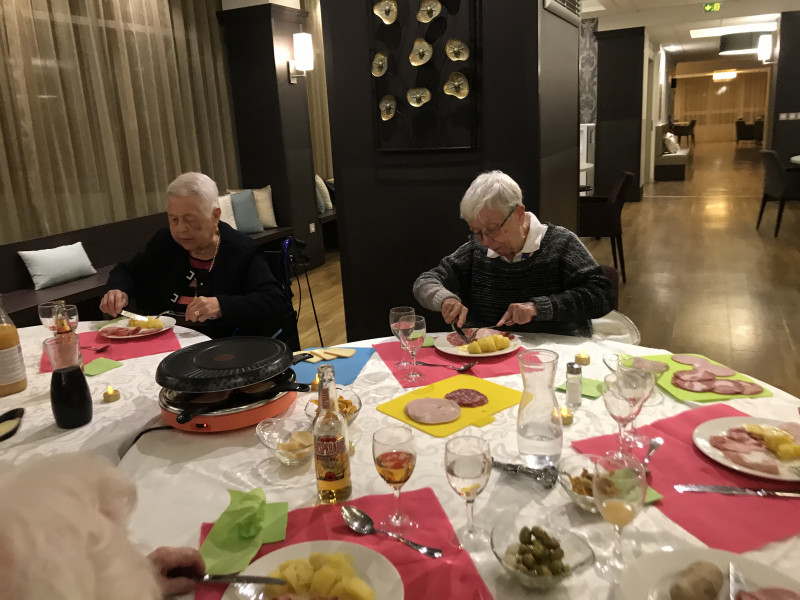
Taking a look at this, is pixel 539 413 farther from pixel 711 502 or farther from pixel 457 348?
pixel 457 348

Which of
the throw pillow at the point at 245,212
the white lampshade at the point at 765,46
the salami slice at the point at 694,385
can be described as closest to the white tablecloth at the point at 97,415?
the salami slice at the point at 694,385

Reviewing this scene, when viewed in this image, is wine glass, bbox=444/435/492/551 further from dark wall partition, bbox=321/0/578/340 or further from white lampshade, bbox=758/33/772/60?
white lampshade, bbox=758/33/772/60

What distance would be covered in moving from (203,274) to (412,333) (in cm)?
116

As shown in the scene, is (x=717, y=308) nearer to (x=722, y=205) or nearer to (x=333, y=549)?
(x=333, y=549)

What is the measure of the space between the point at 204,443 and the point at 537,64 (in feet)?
7.29

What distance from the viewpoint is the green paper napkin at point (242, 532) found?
97cm

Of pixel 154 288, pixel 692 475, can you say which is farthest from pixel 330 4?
pixel 692 475

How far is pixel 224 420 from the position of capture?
137 cm

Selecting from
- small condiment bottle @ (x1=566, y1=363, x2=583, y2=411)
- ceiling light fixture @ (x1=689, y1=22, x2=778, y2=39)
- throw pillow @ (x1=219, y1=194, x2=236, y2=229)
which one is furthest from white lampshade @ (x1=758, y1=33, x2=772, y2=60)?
small condiment bottle @ (x1=566, y1=363, x2=583, y2=411)

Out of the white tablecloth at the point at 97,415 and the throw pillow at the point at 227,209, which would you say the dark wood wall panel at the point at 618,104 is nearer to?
the throw pillow at the point at 227,209

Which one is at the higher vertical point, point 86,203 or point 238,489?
point 86,203

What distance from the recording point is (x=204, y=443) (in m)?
1.36

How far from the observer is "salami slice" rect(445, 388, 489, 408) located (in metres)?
1.47

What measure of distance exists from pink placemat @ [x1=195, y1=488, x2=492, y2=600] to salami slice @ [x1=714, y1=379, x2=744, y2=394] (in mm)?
799
